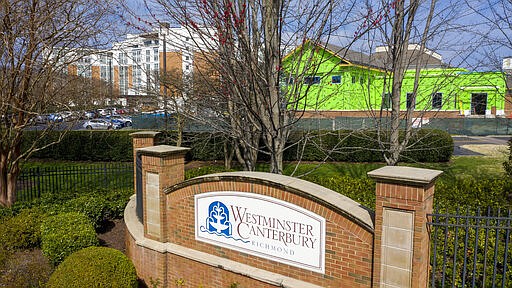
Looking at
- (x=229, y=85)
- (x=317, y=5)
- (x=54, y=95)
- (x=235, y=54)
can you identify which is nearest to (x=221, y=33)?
(x=235, y=54)

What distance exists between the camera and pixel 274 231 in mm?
4738

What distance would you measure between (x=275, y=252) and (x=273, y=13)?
140 inches

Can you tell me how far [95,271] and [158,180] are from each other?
1.59 metres

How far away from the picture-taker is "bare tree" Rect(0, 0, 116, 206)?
838 centimetres

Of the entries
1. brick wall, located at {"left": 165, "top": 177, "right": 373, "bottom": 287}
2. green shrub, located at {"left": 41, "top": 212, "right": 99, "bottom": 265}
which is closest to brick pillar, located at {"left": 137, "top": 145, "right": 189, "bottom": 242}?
brick wall, located at {"left": 165, "top": 177, "right": 373, "bottom": 287}

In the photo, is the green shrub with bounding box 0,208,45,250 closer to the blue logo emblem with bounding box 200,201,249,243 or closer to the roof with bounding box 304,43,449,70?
the blue logo emblem with bounding box 200,201,249,243

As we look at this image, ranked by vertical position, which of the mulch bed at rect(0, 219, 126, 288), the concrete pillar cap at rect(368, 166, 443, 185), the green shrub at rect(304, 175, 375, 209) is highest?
the concrete pillar cap at rect(368, 166, 443, 185)

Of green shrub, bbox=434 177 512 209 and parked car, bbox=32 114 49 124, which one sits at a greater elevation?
parked car, bbox=32 114 49 124

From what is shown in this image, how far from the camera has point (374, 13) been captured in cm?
601

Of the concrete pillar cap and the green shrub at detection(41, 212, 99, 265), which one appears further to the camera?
the green shrub at detection(41, 212, 99, 265)

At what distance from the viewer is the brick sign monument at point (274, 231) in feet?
12.3

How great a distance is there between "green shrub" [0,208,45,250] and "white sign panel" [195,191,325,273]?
451 centimetres

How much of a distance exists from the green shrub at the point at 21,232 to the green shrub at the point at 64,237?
781mm

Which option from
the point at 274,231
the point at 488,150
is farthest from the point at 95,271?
the point at 488,150
